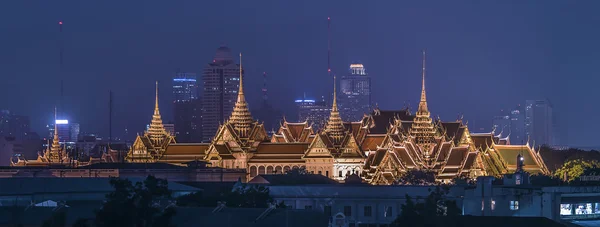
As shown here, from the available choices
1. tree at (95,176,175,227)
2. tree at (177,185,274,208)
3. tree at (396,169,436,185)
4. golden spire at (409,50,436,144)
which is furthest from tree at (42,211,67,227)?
golden spire at (409,50,436,144)

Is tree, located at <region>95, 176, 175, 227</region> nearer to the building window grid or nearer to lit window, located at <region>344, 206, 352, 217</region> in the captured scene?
lit window, located at <region>344, 206, 352, 217</region>

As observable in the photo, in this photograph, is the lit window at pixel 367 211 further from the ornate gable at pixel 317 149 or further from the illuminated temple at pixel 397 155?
the ornate gable at pixel 317 149

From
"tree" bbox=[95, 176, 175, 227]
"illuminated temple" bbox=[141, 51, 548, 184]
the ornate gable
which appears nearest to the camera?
"tree" bbox=[95, 176, 175, 227]

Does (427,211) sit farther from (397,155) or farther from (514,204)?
(397,155)

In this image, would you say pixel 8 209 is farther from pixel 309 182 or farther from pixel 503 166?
pixel 503 166

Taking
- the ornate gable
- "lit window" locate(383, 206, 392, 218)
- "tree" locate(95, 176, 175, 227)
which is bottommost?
"lit window" locate(383, 206, 392, 218)

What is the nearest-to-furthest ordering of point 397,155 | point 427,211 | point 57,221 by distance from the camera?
point 57,221 < point 427,211 < point 397,155

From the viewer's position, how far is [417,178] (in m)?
163

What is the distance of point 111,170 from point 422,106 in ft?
111

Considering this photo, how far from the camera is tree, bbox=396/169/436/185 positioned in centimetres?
15943

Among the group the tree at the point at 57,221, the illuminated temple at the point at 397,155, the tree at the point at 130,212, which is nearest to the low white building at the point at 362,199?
the tree at the point at 57,221

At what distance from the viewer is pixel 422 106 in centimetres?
19050

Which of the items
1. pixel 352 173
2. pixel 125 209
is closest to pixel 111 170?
pixel 352 173

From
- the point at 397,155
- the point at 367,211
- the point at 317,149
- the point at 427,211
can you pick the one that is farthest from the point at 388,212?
the point at 317,149
